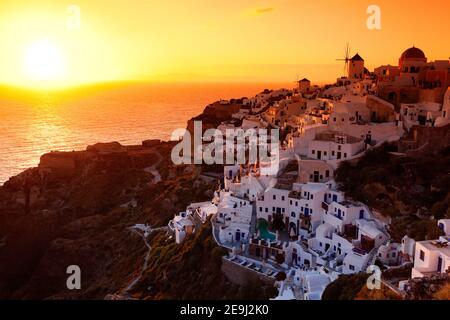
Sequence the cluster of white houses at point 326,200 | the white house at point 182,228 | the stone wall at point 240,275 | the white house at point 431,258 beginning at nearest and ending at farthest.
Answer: the white house at point 431,258 < the cluster of white houses at point 326,200 < the stone wall at point 240,275 < the white house at point 182,228

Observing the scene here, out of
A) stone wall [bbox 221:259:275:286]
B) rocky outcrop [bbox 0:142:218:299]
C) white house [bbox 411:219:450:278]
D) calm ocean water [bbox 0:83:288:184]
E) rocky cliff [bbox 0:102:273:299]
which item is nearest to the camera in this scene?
white house [bbox 411:219:450:278]

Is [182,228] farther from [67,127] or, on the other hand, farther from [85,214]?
[67,127]

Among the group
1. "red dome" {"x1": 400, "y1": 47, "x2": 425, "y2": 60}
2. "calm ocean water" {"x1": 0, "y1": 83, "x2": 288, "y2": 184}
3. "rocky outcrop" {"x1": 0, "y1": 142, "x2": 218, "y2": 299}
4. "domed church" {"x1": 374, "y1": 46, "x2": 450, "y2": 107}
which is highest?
"red dome" {"x1": 400, "y1": 47, "x2": 425, "y2": 60}

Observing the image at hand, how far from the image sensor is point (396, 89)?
36.7 meters

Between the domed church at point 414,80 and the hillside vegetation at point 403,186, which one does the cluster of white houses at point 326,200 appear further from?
the hillside vegetation at point 403,186

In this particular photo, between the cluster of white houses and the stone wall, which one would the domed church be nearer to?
the cluster of white houses

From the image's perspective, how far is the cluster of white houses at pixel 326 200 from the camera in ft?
73.7

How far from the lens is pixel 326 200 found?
27438 mm

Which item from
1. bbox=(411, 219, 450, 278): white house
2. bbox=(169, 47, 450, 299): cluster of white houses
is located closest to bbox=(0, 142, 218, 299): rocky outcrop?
bbox=(169, 47, 450, 299): cluster of white houses

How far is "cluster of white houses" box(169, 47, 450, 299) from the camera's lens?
22.5m

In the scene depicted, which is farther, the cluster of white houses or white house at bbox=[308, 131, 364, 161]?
white house at bbox=[308, 131, 364, 161]

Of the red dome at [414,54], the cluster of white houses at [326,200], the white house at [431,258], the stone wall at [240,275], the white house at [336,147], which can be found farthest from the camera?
the red dome at [414,54]

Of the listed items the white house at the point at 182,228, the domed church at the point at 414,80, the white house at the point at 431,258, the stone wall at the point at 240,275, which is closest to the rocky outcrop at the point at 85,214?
the white house at the point at 182,228

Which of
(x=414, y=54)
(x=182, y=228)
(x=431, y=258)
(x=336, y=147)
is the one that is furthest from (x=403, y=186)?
(x=414, y=54)
